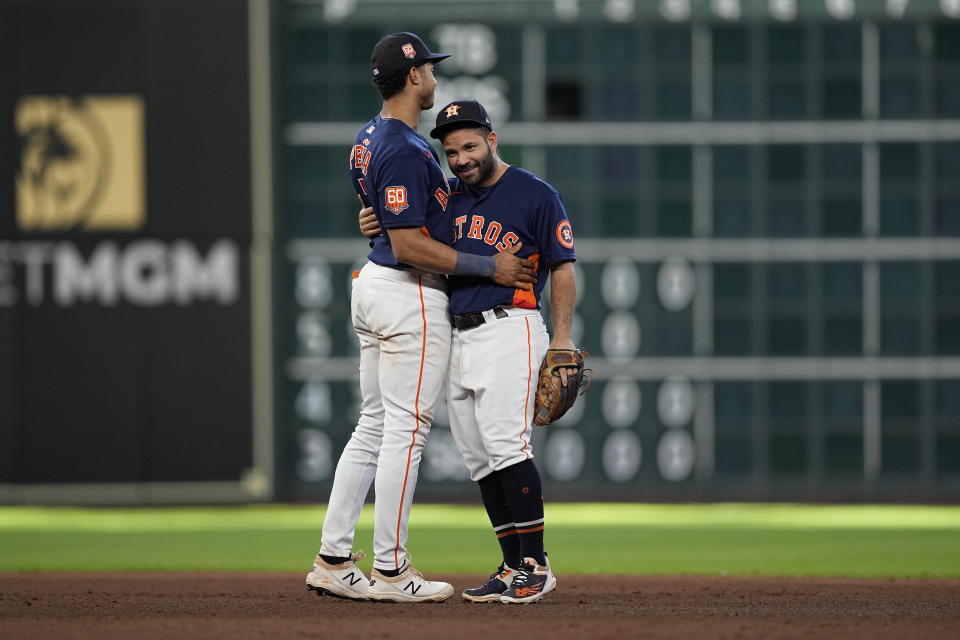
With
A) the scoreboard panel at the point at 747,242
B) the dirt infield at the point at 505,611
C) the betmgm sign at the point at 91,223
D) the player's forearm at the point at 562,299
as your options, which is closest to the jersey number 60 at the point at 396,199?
the player's forearm at the point at 562,299

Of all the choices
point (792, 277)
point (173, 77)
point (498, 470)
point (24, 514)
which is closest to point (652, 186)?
point (792, 277)

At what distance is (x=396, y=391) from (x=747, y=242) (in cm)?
596

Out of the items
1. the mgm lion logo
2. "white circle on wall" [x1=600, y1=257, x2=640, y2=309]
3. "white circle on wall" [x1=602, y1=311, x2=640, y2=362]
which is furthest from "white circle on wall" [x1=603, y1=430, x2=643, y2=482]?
the mgm lion logo

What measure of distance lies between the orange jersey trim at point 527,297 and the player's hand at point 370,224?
552mm

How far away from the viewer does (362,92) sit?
1037 cm

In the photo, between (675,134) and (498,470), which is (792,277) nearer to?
(675,134)

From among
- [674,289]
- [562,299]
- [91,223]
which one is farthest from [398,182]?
[91,223]

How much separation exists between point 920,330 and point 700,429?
5.85 feet

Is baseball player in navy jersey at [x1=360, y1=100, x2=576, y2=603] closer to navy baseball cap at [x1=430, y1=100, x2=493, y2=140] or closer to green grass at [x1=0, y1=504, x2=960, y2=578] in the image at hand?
navy baseball cap at [x1=430, y1=100, x2=493, y2=140]

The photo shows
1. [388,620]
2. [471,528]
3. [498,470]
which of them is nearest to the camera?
[388,620]

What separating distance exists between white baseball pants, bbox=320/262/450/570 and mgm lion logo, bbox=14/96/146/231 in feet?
19.7

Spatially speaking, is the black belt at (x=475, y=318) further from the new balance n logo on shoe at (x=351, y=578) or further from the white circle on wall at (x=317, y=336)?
the white circle on wall at (x=317, y=336)

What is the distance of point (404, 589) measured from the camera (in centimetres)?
476

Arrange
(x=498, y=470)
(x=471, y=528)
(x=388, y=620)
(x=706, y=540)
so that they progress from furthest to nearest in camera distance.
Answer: (x=471, y=528)
(x=706, y=540)
(x=498, y=470)
(x=388, y=620)
